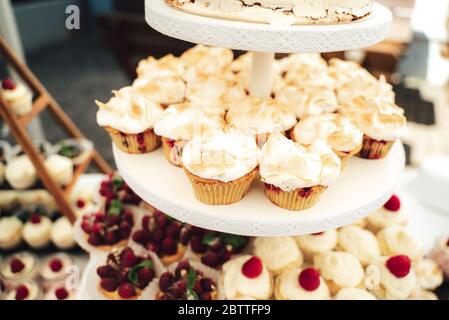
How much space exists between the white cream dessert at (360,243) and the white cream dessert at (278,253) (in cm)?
22

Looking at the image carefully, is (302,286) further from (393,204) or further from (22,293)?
(22,293)

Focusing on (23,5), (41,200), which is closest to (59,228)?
(41,200)

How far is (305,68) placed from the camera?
5.41 feet

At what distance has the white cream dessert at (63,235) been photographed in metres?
2.12

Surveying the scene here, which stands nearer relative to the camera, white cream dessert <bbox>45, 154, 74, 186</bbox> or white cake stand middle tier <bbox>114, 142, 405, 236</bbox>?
white cake stand middle tier <bbox>114, 142, 405, 236</bbox>

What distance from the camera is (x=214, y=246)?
57.4 inches

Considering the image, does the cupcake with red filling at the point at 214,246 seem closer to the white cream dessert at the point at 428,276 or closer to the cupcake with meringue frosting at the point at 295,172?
the cupcake with meringue frosting at the point at 295,172

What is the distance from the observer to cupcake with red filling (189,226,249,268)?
1443 mm

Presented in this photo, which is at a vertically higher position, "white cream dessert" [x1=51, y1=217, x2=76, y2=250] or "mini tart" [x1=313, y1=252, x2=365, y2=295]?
"mini tart" [x1=313, y1=252, x2=365, y2=295]

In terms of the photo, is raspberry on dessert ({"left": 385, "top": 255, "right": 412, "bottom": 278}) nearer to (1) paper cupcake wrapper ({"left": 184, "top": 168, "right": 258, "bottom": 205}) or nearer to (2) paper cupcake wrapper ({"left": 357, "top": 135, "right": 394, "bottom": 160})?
(2) paper cupcake wrapper ({"left": 357, "top": 135, "right": 394, "bottom": 160})

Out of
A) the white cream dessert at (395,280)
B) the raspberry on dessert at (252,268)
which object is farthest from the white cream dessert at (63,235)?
the white cream dessert at (395,280)

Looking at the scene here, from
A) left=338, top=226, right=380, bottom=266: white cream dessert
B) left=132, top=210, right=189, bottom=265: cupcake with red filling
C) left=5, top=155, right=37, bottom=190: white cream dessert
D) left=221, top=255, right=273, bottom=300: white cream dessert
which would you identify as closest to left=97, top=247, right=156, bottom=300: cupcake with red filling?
left=132, top=210, right=189, bottom=265: cupcake with red filling

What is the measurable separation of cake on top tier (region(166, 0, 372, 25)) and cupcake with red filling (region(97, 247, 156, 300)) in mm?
885
